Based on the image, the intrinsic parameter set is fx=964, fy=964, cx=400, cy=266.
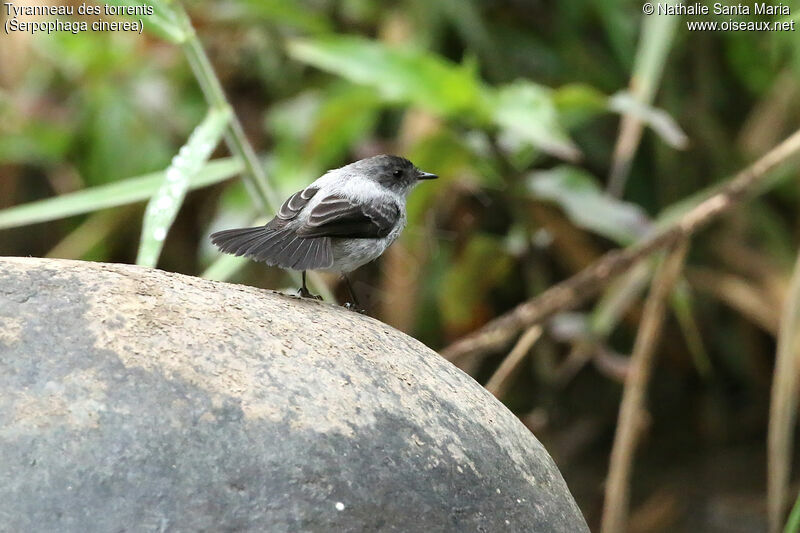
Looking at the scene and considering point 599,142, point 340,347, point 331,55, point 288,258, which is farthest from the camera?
point 599,142

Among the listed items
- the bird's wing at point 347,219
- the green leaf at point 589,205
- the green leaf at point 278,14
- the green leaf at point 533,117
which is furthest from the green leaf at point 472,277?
the bird's wing at point 347,219

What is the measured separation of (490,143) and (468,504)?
284cm

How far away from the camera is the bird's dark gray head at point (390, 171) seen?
350cm

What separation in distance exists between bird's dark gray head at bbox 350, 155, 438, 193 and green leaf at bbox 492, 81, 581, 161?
2.32 feet

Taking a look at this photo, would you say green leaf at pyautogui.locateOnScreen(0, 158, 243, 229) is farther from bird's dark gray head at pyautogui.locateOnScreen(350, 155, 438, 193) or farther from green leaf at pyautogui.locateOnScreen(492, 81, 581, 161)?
green leaf at pyautogui.locateOnScreen(492, 81, 581, 161)

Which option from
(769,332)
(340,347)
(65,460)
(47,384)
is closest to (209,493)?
(65,460)

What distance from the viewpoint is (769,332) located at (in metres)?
5.40

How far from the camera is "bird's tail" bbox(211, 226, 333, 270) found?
2791 millimetres

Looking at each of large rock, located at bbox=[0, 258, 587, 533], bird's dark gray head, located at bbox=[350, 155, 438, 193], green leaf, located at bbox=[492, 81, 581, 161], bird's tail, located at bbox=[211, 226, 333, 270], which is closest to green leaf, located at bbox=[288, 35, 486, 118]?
green leaf, located at bbox=[492, 81, 581, 161]

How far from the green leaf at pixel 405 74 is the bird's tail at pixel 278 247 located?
5.18 feet

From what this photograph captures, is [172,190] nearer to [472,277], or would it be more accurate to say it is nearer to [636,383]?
[636,383]

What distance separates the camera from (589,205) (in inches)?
179

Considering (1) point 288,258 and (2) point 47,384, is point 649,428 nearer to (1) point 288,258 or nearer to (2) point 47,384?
(1) point 288,258

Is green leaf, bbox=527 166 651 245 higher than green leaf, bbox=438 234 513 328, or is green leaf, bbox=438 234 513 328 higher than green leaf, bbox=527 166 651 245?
green leaf, bbox=527 166 651 245
